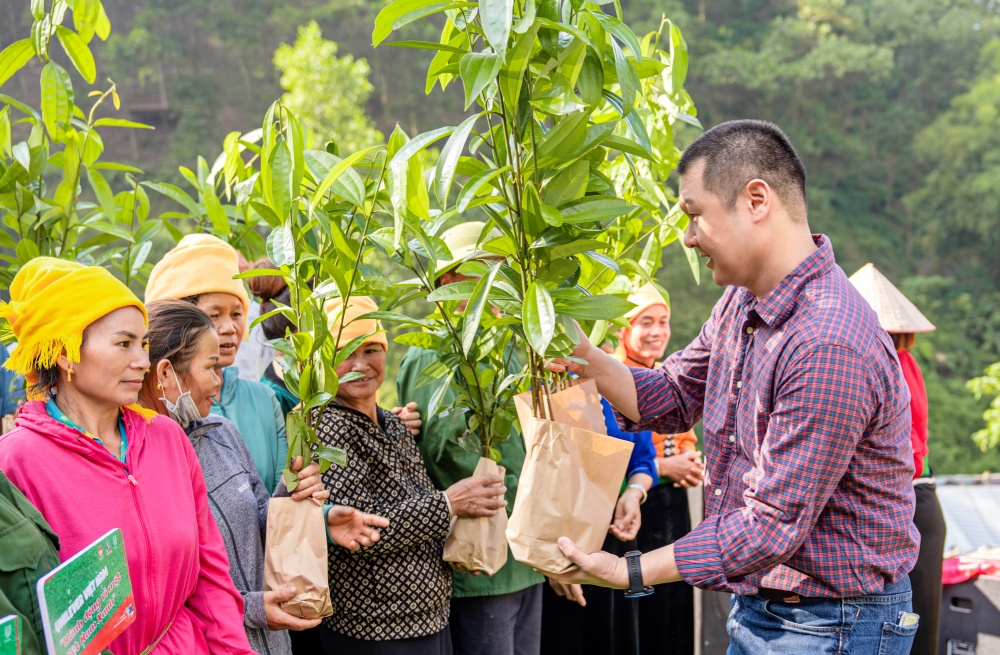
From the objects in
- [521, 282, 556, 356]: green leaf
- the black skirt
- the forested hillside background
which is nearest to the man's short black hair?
[521, 282, 556, 356]: green leaf

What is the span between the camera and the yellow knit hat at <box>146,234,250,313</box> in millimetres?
2275

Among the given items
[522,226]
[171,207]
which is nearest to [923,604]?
[522,226]

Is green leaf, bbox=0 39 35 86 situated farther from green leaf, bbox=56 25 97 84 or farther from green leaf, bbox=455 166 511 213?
green leaf, bbox=455 166 511 213

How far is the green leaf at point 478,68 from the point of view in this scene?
4.69ft

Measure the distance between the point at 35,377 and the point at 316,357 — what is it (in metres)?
0.50

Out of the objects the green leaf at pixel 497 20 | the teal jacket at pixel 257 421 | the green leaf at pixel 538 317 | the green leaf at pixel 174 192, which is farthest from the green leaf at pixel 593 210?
the green leaf at pixel 174 192

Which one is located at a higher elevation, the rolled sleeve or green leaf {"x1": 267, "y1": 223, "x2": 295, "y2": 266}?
green leaf {"x1": 267, "y1": 223, "x2": 295, "y2": 266}

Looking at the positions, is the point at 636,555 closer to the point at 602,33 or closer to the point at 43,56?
the point at 602,33

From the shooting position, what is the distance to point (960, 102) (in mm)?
23750

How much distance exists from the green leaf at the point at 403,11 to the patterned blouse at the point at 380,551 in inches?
38.2

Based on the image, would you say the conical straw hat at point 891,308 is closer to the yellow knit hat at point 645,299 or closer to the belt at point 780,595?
the yellow knit hat at point 645,299

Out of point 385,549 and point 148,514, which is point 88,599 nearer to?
point 148,514

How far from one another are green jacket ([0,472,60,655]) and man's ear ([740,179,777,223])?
4.21 feet

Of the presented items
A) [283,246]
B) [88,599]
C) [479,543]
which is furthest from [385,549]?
[88,599]
